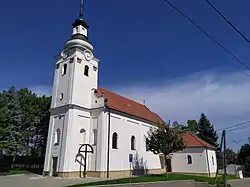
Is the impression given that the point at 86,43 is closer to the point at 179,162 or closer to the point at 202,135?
the point at 179,162

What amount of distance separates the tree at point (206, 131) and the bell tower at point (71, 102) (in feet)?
115

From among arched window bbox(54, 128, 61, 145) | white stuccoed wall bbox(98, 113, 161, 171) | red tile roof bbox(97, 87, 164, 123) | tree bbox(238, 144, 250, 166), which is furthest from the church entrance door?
tree bbox(238, 144, 250, 166)

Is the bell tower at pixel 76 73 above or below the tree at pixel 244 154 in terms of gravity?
above

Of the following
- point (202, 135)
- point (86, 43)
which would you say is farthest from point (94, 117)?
point (202, 135)

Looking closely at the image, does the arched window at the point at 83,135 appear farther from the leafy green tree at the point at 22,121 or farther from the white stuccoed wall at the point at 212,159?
the white stuccoed wall at the point at 212,159

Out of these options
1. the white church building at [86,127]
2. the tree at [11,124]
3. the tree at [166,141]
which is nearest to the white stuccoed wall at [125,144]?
the white church building at [86,127]

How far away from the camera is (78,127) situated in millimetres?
29766

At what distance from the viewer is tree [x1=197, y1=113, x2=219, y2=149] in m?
58.2

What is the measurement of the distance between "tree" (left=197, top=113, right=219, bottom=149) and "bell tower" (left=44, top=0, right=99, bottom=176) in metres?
34.9

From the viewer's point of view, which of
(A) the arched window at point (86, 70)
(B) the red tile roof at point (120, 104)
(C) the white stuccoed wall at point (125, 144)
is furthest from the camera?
(B) the red tile roof at point (120, 104)

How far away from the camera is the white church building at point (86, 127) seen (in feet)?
93.8

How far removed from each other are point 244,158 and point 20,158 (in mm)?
46856

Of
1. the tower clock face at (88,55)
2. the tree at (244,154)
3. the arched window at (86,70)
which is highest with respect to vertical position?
the tower clock face at (88,55)

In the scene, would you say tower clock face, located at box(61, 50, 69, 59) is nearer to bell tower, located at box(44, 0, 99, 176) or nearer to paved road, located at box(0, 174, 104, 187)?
bell tower, located at box(44, 0, 99, 176)
